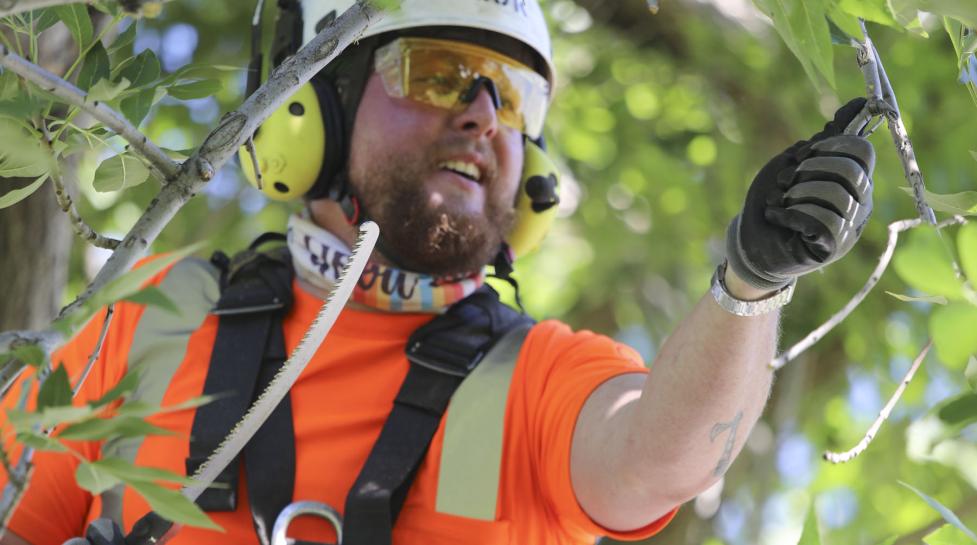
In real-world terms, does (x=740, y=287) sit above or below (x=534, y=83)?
above

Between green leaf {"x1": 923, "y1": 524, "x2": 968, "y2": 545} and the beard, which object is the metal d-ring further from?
green leaf {"x1": 923, "y1": 524, "x2": 968, "y2": 545}

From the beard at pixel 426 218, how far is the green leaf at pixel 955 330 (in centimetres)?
182

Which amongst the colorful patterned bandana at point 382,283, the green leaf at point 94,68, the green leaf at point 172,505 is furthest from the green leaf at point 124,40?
the colorful patterned bandana at point 382,283

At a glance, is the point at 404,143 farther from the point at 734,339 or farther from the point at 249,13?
the point at 249,13

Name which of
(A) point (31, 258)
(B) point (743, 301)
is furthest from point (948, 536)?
(A) point (31, 258)

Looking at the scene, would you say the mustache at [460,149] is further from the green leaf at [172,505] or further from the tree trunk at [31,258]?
the green leaf at [172,505]

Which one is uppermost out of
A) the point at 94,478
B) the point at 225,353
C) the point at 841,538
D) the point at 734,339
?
the point at 94,478

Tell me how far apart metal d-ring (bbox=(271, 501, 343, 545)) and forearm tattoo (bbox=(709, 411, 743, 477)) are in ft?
2.22

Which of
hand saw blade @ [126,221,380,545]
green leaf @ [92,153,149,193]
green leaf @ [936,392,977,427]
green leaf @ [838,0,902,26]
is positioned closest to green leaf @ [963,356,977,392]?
green leaf @ [936,392,977,427]

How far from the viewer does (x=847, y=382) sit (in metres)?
4.87

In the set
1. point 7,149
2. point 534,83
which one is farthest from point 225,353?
point 7,149

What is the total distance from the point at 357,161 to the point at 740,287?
50.3 inches

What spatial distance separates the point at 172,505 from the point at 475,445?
53.7 inches

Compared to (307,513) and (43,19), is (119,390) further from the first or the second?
(307,513)
